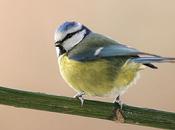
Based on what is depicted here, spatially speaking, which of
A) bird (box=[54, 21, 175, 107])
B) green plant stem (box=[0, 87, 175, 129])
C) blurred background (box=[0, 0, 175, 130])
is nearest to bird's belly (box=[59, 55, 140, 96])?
bird (box=[54, 21, 175, 107])

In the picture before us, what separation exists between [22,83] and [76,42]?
2.62ft

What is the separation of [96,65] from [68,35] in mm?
69

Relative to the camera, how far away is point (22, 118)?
1.72 metres

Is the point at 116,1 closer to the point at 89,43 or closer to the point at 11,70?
the point at 11,70

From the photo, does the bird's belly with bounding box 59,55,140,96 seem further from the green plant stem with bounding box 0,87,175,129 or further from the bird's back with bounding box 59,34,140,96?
the green plant stem with bounding box 0,87,175,129

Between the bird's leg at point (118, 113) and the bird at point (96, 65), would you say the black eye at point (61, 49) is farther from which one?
the bird's leg at point (118, 113)

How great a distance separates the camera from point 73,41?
919 millimetres

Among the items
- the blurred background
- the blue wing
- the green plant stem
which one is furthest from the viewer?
the blurred background

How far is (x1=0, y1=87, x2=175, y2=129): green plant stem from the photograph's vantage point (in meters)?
0.73

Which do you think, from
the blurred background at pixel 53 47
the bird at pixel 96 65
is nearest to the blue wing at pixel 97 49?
the bird at pixel 96 65

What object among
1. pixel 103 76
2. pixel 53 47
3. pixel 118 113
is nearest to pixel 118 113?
pixel 118 113

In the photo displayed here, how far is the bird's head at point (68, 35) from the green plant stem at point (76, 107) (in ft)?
0.46

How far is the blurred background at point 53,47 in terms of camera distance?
1.69 metres

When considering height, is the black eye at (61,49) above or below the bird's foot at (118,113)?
above
